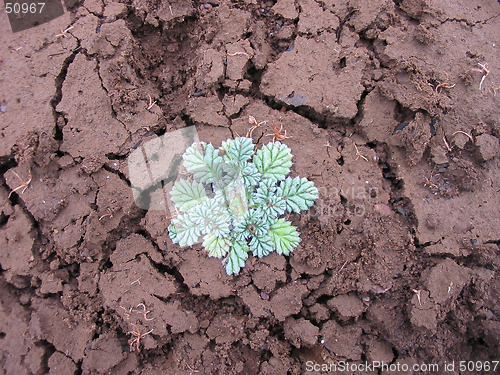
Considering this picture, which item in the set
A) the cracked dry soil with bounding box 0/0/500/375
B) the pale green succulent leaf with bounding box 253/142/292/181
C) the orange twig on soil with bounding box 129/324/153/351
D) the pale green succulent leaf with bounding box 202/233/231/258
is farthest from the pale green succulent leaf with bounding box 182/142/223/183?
the orange twig on soil with bounding box 129/324/153/351

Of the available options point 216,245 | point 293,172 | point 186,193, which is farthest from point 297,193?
point 186,193

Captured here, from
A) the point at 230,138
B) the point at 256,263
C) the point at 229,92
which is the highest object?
the point at 229,92

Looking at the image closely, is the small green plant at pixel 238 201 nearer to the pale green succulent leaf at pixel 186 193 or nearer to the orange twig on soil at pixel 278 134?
the pale green succulent leaf at pixel 186 193

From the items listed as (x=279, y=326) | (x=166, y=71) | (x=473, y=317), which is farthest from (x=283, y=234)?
(x=166, y=71)

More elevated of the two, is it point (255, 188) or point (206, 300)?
point (255, 188)

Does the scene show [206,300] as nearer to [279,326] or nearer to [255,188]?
[279,326]

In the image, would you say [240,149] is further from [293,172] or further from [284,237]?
[284,237]

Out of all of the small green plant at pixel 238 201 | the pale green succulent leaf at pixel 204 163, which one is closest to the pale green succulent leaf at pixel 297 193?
the small green plant at pixel 238 201
